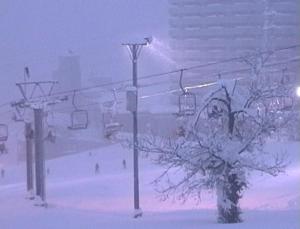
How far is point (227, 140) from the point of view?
13.3m

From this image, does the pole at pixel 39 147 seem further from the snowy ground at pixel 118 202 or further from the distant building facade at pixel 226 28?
the distant building facade at pixel 226 28

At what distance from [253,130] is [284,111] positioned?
1.12 meters

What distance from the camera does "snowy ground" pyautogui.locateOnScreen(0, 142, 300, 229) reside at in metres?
14.7

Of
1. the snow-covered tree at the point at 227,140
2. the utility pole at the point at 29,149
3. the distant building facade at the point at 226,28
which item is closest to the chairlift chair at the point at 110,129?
the utility pole at the point at 29,149

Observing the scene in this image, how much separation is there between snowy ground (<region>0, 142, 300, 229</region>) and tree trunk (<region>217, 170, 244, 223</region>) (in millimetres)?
244

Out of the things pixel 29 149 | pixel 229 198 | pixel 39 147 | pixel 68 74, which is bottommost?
pixel 229 198

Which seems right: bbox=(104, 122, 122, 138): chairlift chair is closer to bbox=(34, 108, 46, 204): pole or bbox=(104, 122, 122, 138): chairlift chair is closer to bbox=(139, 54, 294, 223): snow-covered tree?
bbox=(34, 108, 46, 204): pole

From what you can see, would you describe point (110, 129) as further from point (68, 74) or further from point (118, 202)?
point (68, 74)

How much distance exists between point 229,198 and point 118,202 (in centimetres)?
1162

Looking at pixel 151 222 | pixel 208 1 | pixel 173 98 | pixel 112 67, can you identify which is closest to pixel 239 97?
pixel 151 222

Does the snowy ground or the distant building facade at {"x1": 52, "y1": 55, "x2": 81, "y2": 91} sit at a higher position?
the distant building facade at {"x1": 52, "y1": 55, "x2": 81, "y2": 91}

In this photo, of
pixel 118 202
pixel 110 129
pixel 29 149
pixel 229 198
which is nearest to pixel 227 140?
pixel 229 198

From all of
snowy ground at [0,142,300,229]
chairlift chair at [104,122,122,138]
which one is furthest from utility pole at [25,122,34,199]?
chairlift chair at [104,122,122,138]

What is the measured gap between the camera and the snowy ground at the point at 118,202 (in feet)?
48.2
